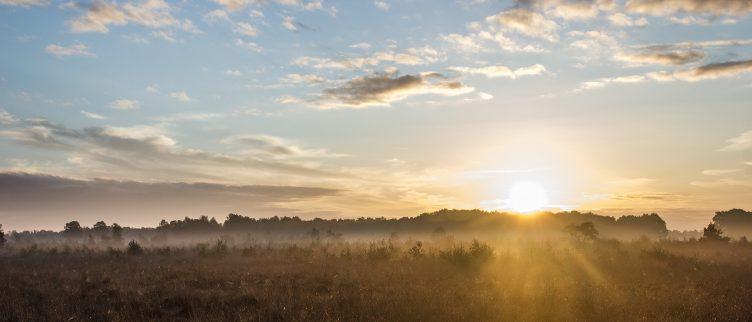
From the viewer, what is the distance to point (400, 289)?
1280 cm

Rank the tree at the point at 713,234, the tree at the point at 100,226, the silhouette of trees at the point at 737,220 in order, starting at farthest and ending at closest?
the silhouette of trees at the point at 737,220 < the tree at the point at 100,226 < the tree at the point at 713,234

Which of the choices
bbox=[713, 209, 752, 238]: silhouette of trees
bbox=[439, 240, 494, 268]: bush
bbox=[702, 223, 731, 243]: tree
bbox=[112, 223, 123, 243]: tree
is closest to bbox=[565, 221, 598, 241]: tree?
bbox=[702, 223, 731, 243]: tree

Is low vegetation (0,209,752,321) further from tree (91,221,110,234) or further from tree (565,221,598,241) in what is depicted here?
tree (91,221,110,234)

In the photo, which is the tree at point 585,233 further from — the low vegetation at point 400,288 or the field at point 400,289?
the field at point 400,289

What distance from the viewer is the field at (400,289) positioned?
1035 cm

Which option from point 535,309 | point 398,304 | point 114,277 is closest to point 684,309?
point 535,309

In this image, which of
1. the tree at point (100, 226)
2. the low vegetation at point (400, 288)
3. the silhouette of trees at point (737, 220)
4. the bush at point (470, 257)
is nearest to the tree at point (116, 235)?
the tree at point (100, 226)

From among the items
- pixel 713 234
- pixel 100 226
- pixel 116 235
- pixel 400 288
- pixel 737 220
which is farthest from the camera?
pixel 737 220

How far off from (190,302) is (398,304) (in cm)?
447

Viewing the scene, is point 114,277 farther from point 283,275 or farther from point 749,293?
point 749,293

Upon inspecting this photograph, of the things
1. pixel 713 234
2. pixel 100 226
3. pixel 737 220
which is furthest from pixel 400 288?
pixel 737 220

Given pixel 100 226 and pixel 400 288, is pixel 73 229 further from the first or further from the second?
pixel 400 288

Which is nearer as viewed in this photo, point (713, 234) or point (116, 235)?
point (713, 234)

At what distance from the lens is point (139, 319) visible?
33.0 feet
